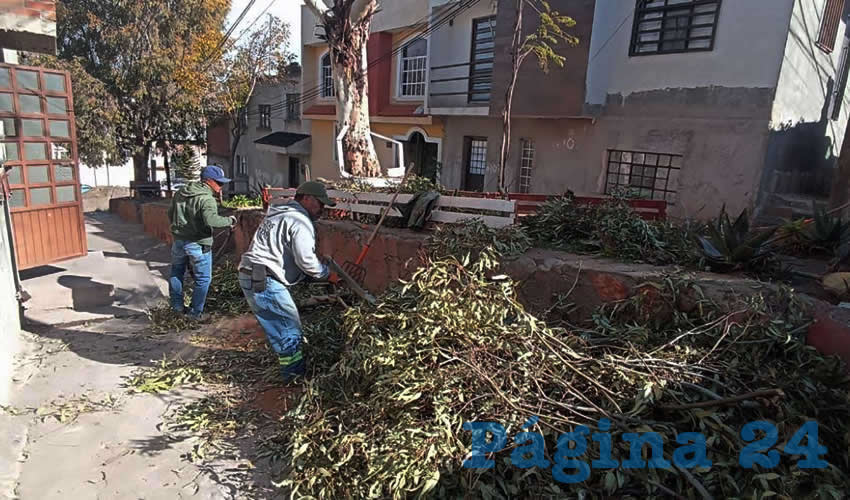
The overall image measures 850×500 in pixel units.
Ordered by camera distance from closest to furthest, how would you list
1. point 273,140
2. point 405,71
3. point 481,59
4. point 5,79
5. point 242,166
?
point 5,79 < point 481,59 < point 405,71 < point 273,140 < point 242,166

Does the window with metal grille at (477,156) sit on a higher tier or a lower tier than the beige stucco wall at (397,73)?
lower

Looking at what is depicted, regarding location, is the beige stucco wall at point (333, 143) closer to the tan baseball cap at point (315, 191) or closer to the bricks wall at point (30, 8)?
the bricks wall at point (30, 8)

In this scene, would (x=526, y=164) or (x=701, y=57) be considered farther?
(x=526, y=164)

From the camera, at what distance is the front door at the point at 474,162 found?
12703mm

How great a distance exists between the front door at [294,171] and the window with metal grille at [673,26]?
1489 cm

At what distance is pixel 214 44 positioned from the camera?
1652 centimetres

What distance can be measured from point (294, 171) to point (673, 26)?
1605 centimetres

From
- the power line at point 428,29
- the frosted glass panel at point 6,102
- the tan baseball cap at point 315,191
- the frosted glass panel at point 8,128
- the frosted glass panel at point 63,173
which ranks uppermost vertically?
the power line at point 428,29

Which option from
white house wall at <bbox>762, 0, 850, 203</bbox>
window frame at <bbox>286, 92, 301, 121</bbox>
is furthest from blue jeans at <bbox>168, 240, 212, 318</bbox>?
window frame at <bbox>286, 92, 301, 121</bbox>

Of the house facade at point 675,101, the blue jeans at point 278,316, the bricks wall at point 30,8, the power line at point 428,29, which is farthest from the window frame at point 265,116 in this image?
the blue jeans at point 278,316

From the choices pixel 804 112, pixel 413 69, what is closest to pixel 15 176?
pixel 413 69

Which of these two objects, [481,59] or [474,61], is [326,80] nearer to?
[474,61]

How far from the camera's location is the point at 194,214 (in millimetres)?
5652

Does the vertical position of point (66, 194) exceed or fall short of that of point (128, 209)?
it exceeds it
